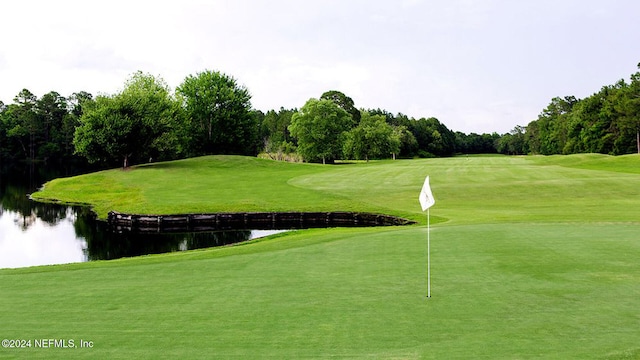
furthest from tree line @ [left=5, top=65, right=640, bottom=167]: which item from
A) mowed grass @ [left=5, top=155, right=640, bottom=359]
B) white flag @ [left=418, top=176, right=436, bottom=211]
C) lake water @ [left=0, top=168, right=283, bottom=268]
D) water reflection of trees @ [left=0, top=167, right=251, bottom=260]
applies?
white flag @ [left=418, top=176, right=436, bottom=211]

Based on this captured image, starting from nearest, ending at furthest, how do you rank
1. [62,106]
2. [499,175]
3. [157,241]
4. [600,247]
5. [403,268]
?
[403,268], [600,247], [157,241], [499,175], [62,106]

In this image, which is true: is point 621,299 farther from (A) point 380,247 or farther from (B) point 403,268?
(A) point 380,247

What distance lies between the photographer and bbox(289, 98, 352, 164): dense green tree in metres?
87.1

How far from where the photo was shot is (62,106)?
120125mm

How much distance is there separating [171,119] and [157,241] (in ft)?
132

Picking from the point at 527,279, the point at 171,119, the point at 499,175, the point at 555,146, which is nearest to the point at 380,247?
the point at 527,279

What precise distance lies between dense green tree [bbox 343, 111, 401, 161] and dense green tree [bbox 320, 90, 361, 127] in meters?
7.26

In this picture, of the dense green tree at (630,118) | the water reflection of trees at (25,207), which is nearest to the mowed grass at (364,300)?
the water reflection of trees at (25,207)

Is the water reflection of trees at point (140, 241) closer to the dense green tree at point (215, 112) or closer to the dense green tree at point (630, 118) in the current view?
the dense green tree at point (215, 112)

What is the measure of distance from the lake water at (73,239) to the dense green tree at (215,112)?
38214 millimetres

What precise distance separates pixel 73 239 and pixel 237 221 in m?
9.71

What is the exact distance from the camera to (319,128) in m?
87.1

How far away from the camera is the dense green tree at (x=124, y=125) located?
5866 cm

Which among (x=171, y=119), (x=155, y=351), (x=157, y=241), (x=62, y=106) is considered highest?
(x=62, y=106)
